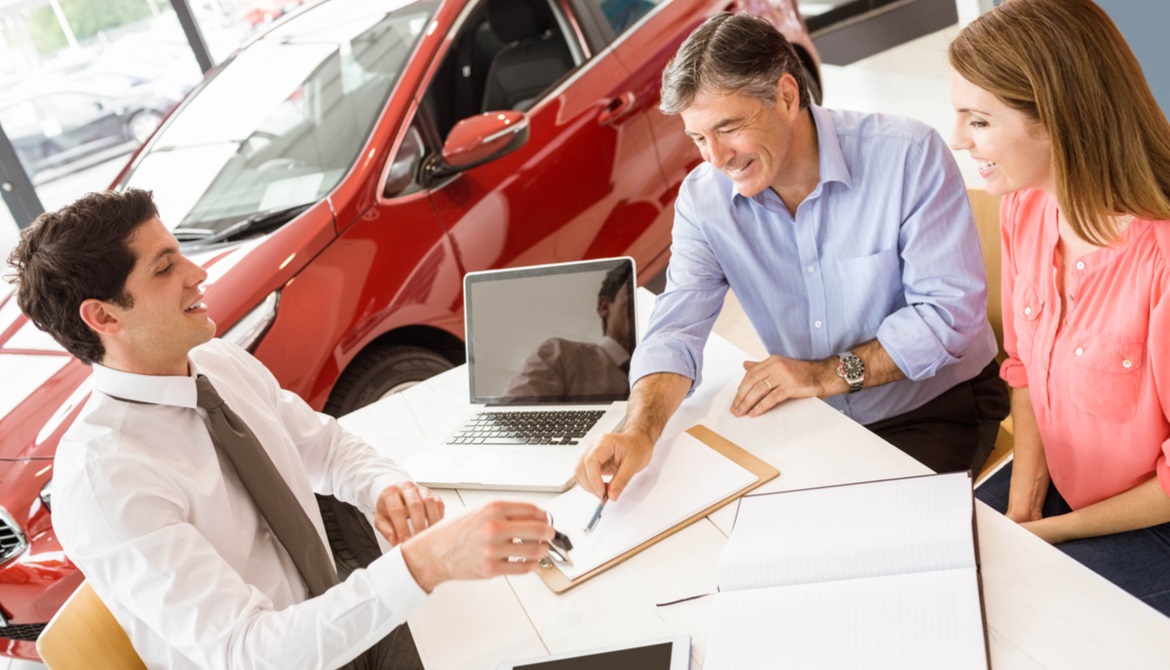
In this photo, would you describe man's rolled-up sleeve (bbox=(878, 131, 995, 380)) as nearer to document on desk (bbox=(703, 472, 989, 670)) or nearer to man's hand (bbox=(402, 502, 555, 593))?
document on desk (bbox=(703, 472, 989, 670))

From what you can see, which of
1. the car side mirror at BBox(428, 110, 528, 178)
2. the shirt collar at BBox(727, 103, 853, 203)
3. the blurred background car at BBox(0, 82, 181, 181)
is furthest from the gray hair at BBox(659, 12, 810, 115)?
the blurred background car at BBox(0, 82, 181, 181)

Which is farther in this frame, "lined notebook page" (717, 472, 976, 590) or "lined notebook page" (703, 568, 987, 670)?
"lined notebook page" (717, 472, 976, 590)

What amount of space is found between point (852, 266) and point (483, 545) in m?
0.93

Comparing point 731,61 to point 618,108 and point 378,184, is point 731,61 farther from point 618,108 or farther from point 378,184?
point 618,108

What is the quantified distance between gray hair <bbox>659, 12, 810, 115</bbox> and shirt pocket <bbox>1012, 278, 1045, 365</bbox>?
1.79 ft

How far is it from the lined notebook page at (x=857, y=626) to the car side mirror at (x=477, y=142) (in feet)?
6.14

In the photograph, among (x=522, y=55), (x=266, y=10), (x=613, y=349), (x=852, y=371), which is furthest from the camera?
(x=266, y=10)

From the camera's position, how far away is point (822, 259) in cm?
192

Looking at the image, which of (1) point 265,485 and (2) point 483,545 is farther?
(1) point 265,485

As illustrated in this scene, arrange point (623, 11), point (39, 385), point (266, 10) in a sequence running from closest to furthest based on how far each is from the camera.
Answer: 1. point (39, 385)
2. point (623, 11)
3. point (266, 10)

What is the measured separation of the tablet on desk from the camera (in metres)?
1.23

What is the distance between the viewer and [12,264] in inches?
64.2

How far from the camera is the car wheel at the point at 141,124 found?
19.1 feet

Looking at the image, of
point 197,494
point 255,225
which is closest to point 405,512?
point 197,494
